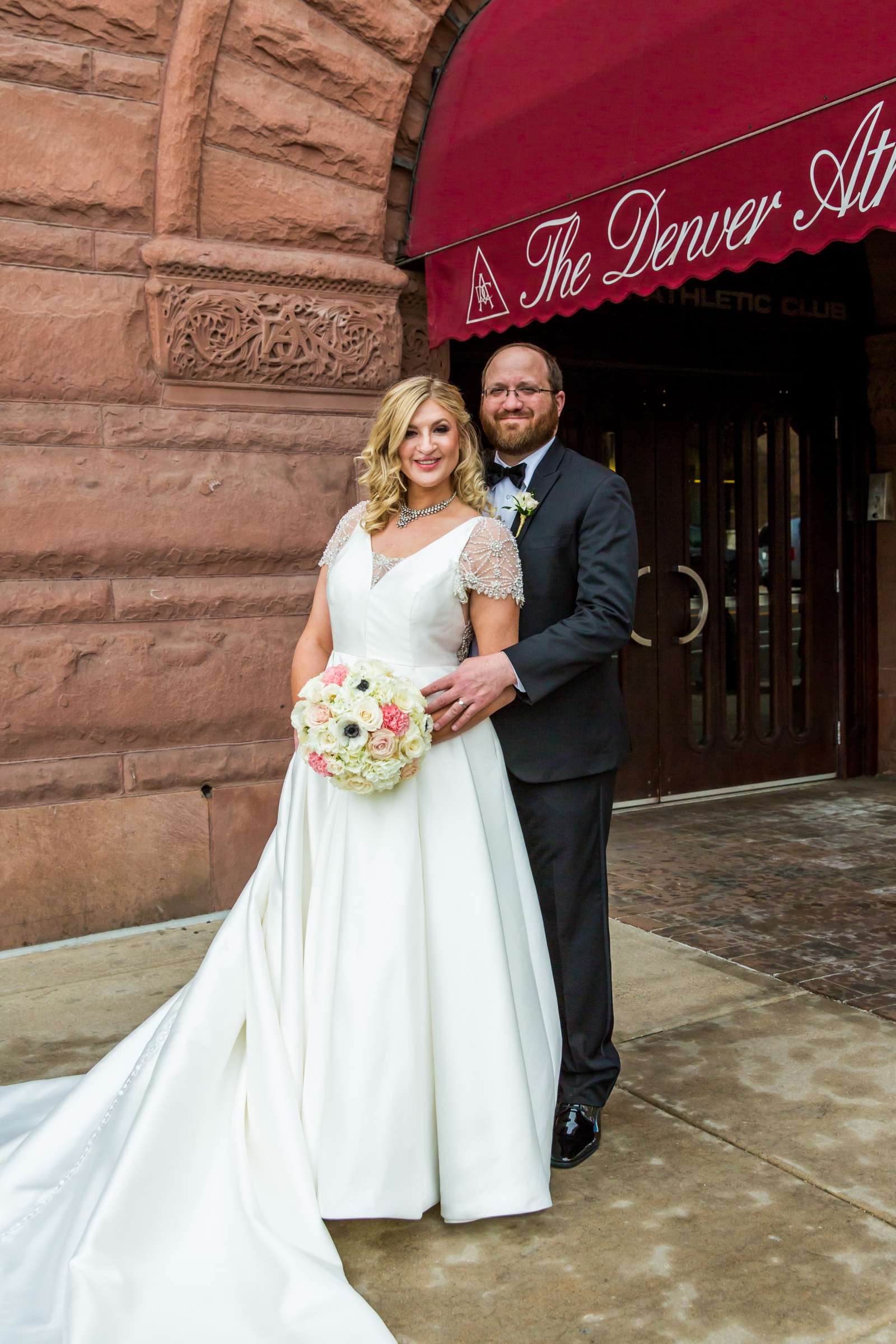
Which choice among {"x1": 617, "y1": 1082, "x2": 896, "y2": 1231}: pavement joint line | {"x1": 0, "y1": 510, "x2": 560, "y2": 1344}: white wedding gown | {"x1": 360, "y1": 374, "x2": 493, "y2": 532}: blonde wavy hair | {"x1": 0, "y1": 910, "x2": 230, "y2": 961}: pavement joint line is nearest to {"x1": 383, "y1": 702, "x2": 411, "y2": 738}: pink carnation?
{"x1": 0, "y1": 510, "x2": 560, "y2": 1344}: white wedding gown

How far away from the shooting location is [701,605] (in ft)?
26.5

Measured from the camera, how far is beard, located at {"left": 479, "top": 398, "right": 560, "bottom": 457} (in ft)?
11.4

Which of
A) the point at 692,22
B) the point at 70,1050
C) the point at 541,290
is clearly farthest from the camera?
the point at 541,290

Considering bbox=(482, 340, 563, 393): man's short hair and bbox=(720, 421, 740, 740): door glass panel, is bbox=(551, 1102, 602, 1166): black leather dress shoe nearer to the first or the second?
bbox=(482, 340, 563, 393): man's short hair

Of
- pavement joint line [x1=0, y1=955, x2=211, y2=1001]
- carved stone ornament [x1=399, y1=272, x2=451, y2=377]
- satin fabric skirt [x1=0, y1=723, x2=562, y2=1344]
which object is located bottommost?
pavement joint line [x1=0, y1=955, x2=211, y2=1001]

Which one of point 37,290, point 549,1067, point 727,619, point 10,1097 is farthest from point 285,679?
point 727,619

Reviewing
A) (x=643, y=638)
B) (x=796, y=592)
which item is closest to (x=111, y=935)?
(x=643, y=638)

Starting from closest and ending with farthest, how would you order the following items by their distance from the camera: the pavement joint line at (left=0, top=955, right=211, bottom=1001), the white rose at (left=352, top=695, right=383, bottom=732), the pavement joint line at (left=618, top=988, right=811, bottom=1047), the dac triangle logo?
the white rose at (left=352, top=695, right=383, bottom=732) → the pavement joint line at (left=618, top=988, right=811, bottom=1047) → the pavement joint line at (left=0, top=955, right=211, bottom=1001) → the dac triangle logo

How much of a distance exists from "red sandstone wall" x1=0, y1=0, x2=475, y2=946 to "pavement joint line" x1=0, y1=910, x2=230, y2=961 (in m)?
0.04

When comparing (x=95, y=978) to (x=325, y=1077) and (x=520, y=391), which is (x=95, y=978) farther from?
(x=520, y=391)

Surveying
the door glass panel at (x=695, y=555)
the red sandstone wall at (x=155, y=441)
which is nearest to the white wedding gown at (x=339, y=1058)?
the red sandstone wall at (x=155, y=441)

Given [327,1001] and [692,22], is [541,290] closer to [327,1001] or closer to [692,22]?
[692,22]

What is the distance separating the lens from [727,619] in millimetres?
8312

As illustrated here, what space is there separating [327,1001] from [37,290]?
11.6 feet
